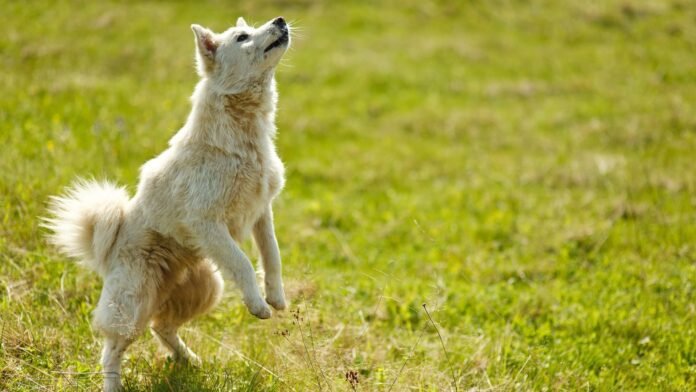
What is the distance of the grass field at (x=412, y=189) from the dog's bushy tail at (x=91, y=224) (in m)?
0.61

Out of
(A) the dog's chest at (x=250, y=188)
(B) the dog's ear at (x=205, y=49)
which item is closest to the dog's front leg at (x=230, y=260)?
(A) the dog's chest at (x=250, y=188)

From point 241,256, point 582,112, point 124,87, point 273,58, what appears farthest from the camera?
point 582,112

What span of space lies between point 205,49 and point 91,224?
1.49m

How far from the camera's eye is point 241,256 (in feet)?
14.9

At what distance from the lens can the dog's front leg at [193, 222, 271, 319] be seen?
14.7 feet

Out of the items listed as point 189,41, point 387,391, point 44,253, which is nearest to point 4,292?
point 44,253

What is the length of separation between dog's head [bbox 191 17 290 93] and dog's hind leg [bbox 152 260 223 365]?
1328 mm

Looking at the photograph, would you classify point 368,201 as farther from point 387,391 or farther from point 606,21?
point 606,21

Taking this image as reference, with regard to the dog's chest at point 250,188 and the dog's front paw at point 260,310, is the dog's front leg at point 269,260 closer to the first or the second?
the dog's chest at point 250,188

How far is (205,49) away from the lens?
510 centimetres

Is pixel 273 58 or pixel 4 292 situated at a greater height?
pixel 273 58

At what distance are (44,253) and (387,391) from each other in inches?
126

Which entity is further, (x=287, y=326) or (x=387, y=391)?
(x=287, y=326)

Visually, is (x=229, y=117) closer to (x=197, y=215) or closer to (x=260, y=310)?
(x=197, y=215)
